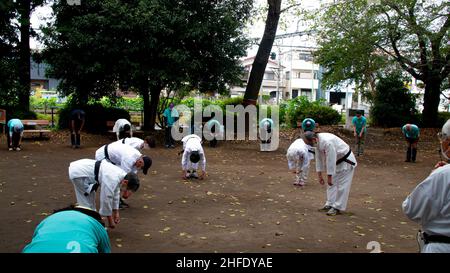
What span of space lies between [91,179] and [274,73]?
60.8m

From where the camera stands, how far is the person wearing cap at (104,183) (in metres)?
5.99

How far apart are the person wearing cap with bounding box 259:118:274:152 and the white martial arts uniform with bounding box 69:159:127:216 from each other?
1245 cm

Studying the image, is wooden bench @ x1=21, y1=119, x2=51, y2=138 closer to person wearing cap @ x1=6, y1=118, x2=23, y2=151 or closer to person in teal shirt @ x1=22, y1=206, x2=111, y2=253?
person wearing cap @ x1=6, y1=118, x2=23, y2=151

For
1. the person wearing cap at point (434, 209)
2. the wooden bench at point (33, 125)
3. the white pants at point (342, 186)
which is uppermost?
the person wearing cap at point (434, 209)

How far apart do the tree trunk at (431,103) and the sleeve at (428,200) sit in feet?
78.2

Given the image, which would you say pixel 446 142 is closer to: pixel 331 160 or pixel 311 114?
pixel 331 160

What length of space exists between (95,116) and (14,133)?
4.91 meters

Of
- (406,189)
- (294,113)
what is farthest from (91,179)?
(294,113)

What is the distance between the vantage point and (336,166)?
27.6 ft

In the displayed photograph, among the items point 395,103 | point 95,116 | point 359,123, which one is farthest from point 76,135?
point 395,103

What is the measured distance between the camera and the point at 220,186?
36.4ft

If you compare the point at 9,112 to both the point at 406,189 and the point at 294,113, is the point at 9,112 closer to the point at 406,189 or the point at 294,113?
the point at 294,113

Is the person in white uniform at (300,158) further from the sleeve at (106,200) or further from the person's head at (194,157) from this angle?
the sleeve at (106,200)

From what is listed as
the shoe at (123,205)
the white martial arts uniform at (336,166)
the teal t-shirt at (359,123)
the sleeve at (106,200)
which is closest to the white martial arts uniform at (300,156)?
the white martial arts uniform at (336,166)
